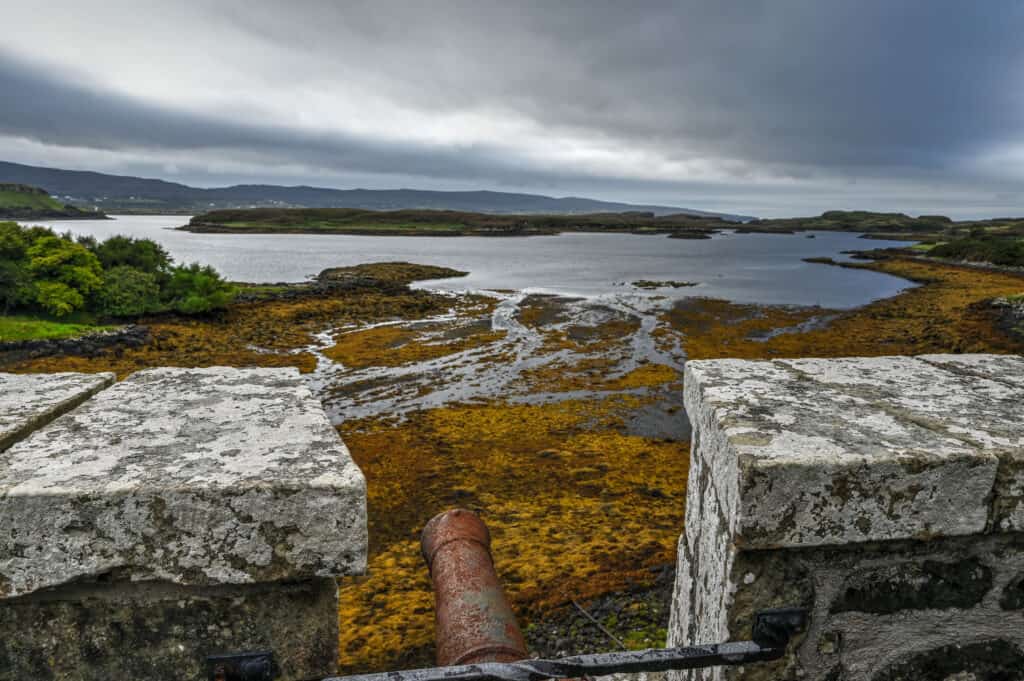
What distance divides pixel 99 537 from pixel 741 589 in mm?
1601

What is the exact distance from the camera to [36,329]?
2453cm

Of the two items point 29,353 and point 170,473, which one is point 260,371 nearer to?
point 170,473

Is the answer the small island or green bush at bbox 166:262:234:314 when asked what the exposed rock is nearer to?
green bush at bbox 166:262:234:314

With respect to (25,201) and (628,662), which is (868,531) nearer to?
(628,662)

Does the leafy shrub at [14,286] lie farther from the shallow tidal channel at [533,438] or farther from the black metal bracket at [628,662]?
the black metal bracket at [628,662]

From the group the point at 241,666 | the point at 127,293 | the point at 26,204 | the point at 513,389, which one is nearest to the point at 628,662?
the point at 241,666

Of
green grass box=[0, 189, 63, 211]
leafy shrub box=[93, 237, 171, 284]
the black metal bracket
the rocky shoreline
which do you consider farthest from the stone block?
green grass box=[0, 189, 63, 211]

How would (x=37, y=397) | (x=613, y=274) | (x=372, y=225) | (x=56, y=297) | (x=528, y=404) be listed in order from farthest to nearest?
1. (x=372, y=225)
2. (x=613, y=274)
3. (x=56, y=297)
4. (x=528, y=404)
5. (x=37, y=397)

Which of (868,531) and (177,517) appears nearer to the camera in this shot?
(177,517)

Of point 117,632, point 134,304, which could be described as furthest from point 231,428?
point 134,304

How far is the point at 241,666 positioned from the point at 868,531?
1.57m

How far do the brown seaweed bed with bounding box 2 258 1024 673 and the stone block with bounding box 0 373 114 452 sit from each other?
483 centimetres

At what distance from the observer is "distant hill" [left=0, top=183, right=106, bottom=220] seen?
137 meters

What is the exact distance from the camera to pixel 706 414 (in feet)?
6.15
